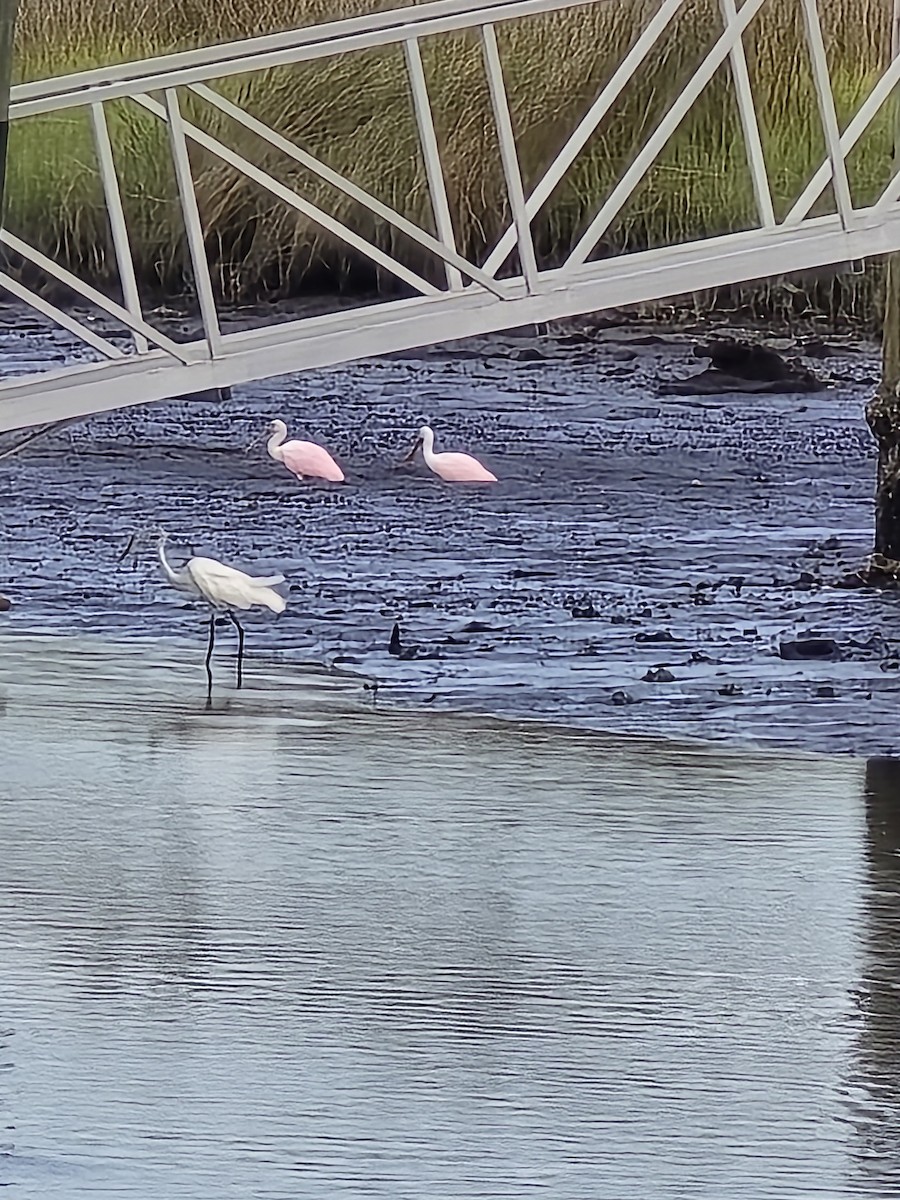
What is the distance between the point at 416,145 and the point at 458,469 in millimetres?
6486

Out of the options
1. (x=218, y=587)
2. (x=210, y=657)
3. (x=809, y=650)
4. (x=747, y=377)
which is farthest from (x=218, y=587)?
(x=747, y=377)

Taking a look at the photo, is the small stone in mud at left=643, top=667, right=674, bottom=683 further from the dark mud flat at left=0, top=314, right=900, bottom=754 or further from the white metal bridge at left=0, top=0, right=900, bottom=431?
the white metal bridge at left=0, top=0, right=900, bottom=431

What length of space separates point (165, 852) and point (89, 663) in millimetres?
2706

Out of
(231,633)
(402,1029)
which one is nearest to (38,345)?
(231,633)

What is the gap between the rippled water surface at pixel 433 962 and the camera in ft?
17.1

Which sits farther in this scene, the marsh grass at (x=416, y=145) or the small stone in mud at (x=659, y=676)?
the marsh grass at (x=416, y=145)

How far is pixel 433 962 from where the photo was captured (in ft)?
20.7

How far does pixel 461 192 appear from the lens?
1916cm

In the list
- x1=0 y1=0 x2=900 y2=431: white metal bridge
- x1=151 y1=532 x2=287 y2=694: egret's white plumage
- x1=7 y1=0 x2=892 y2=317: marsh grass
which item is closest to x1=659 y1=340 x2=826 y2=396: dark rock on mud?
x1=7 y1=0 x2=892 y2=317: marsh grass

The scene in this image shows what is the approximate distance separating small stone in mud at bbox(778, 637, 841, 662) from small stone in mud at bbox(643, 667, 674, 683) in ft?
1.75

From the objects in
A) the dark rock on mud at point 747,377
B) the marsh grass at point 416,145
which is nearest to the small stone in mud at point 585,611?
the dark rock on mud at point 747,377

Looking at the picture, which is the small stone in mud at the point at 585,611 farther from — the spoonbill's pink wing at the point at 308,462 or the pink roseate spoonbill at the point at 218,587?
the spoonbill's pink wing at the point at 308,462

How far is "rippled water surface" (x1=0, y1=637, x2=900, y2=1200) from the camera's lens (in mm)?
5227

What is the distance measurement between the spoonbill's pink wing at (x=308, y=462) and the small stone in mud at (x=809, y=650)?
15.4 feet
